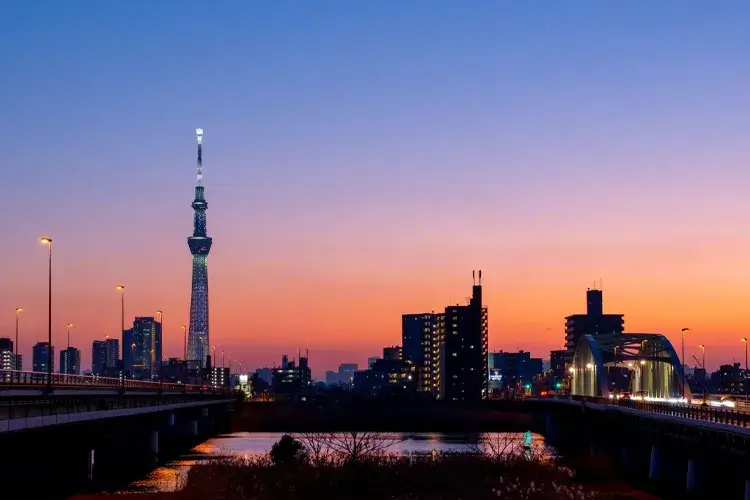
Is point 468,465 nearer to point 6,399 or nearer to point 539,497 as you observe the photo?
point 539,497

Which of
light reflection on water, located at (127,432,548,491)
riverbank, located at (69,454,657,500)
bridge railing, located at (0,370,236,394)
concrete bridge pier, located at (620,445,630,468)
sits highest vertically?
bridge railing, located at (0,370,236,394)

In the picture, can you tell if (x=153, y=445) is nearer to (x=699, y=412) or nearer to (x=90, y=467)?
(x=90, y=467)

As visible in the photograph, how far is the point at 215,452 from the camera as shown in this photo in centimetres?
15062

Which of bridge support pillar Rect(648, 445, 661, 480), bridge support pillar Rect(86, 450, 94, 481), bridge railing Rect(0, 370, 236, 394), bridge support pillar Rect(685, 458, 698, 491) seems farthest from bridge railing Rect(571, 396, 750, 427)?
bridge support pillar Rect(86, 450, 94, 481)

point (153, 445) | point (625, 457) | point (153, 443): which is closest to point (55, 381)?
point (153, 445)

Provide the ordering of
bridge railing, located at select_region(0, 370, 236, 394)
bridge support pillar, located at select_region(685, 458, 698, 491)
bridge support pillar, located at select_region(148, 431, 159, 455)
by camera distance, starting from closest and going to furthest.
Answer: bridge support pillar, located at select_region(685, 458, 698, 491)
bridge railing, located at select_region(0, 370, 236, 394)
bridge support pillar, located at select_region(148, 431, 159, 455)

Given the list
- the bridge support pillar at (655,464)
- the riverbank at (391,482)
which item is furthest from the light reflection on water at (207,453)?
the bridge support pillar at (655,464)

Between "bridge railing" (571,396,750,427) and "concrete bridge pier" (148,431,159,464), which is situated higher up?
"bridge railing" (571,396,750,427)

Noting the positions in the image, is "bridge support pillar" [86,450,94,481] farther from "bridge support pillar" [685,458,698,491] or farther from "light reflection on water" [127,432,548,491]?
"bridge support pillar" [685,458,698,491]

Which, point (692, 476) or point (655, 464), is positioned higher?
point (692, 476)

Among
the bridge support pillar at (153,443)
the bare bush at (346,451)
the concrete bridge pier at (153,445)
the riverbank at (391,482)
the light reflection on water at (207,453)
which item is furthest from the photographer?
the bridge support pillar at (153,443)

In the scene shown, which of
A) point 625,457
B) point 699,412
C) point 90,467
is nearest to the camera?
point 699,412

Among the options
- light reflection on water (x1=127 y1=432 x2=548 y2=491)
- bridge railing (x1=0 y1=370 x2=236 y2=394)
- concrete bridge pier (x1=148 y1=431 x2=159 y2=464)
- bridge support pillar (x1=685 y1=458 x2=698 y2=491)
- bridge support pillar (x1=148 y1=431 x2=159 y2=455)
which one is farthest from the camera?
bridge support pillar (x1=148 y1=431 x2=159 y2=455)

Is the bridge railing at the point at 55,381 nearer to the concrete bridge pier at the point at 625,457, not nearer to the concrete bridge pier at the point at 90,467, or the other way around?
the concrete bridge pier at the point at 90,467
